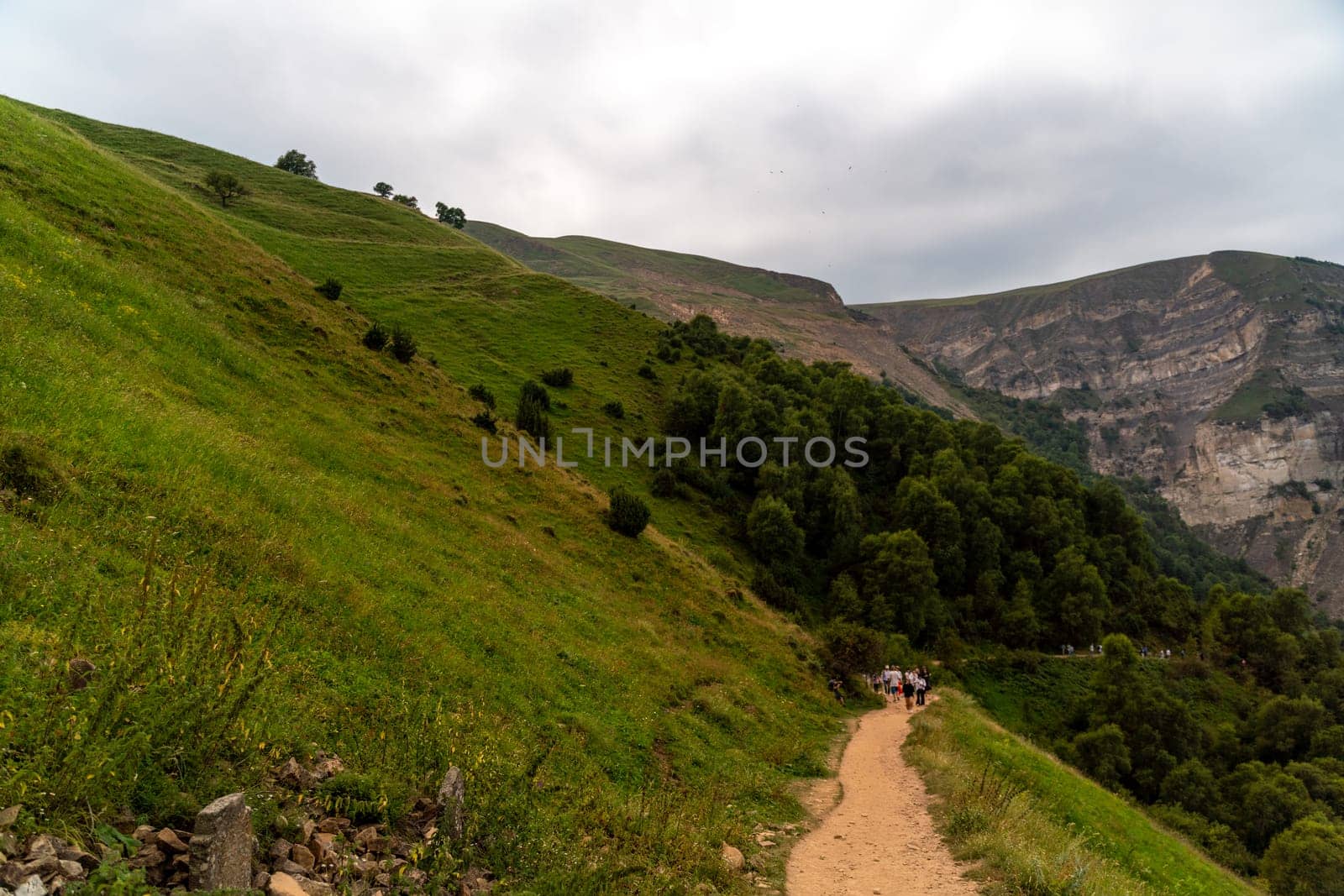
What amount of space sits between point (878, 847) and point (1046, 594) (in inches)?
2422

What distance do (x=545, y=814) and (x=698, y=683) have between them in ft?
42.8

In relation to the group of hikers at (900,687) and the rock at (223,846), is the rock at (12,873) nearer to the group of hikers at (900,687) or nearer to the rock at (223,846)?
the rock at (223,846)

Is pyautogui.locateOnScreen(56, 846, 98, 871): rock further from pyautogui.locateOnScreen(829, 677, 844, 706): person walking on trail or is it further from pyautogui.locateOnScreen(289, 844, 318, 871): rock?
pyautogui.locateOnScreen(829, 677, 844, 706): person walking on trail

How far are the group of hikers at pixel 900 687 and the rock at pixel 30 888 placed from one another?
1246 inches

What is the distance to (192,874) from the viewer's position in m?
3.72

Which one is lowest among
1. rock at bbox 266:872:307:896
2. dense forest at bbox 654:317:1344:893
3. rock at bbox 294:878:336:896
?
dense forest at bbox 654:317:1344:893

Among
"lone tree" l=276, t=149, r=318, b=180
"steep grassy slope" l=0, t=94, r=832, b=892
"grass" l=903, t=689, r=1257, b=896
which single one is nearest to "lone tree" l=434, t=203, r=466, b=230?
"lone tree" l=276, t=149, r=318, b=180

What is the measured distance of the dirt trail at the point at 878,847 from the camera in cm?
965

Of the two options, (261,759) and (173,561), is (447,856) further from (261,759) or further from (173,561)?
(173,561)

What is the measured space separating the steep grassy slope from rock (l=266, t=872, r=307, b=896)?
819mm

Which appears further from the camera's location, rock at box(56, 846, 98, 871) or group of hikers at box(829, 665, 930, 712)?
group of hikers at box(829, 665, 930, 712)

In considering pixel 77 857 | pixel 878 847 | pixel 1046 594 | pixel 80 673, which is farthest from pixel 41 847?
pixel 1046 594

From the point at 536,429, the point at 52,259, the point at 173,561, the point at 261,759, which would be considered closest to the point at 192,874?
the point at 261,759

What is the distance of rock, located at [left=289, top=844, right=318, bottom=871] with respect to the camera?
4.65 m
